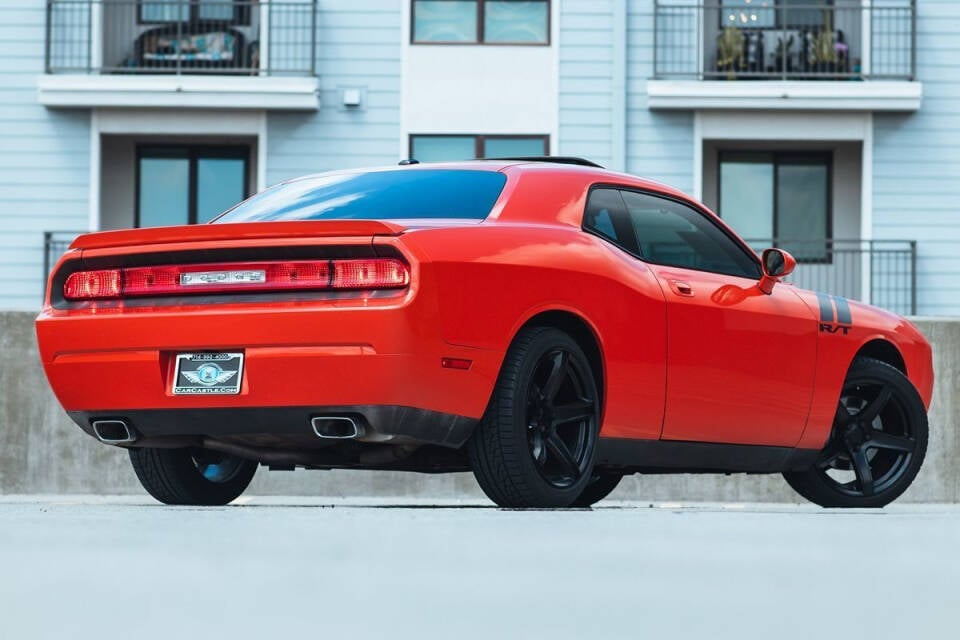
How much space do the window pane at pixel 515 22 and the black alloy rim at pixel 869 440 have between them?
50.8ft

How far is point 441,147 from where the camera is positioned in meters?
24.0

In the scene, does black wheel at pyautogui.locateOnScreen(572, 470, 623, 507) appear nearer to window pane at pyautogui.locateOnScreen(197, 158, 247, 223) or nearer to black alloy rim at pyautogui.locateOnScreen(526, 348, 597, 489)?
black alloy rim at pyautogui.locateOnScreen(526, 348, 597, 489)

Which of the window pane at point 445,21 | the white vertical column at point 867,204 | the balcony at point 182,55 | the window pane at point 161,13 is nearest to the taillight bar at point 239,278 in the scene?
the balcony at point 182,55

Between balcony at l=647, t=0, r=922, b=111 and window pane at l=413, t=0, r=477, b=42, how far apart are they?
2558 millimetres

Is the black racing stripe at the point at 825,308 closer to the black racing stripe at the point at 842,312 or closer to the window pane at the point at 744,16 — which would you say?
the black racing stripe at the point at 842,312

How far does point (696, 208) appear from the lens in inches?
339

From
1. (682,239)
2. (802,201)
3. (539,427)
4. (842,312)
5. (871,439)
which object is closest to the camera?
(539,427)

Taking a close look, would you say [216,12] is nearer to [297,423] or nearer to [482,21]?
[482,21]

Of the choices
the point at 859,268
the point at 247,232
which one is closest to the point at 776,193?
the point at 859,268

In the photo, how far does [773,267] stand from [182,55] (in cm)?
1699

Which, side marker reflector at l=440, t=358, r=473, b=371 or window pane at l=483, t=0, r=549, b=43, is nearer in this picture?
side marker reflector at l=440, t=358, r=473, b=371

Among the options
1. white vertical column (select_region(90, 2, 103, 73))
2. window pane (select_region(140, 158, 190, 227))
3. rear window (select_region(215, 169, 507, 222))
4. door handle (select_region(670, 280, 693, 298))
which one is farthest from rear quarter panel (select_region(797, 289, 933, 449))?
window pane (select_region(140, 158, 190, 227))

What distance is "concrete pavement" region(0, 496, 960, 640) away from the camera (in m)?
4.12

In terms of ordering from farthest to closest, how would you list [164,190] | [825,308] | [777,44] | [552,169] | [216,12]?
[164,190] < [216,12] < [777,44] < [825,308] < [552,169]
